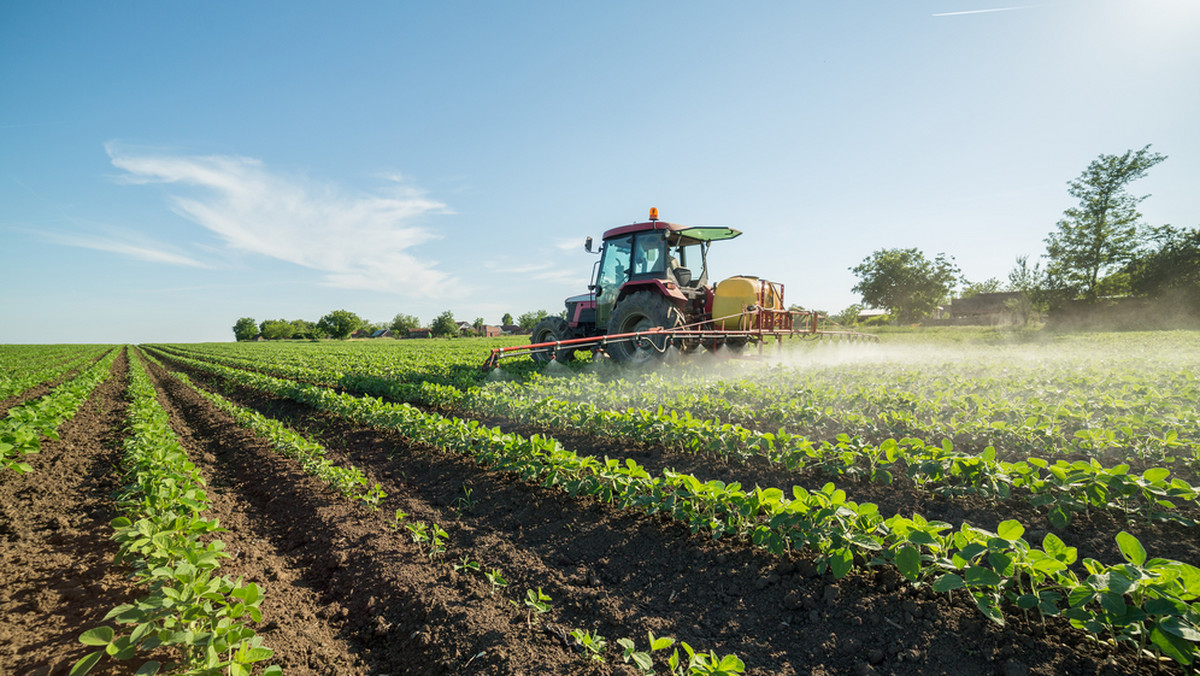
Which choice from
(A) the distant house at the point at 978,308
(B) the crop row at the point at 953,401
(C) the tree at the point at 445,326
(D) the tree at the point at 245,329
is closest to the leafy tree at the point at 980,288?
(A) the distant house at the point at 978,308

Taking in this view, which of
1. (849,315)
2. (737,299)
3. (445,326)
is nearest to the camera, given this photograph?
(737,299)

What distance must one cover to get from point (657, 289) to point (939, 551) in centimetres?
695

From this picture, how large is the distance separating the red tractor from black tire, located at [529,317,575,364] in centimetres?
4

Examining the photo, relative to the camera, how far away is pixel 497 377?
8.38 m

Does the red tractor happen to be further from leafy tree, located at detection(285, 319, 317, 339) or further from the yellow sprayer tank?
leafy tree, located at detection(285, 319, 317, 339)

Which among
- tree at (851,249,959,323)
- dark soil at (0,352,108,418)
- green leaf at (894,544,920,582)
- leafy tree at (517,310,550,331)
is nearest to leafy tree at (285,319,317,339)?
leafy tree at (517,310,550,331)

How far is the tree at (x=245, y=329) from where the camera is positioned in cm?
9938

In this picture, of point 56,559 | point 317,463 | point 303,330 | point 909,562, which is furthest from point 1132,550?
point 303,330

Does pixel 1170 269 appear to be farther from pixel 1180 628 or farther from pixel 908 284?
pixel 1180 628

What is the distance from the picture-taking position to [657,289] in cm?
886

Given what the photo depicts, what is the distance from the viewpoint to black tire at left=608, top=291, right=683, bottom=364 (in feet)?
26.6

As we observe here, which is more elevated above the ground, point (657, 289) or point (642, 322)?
point (657, 289)

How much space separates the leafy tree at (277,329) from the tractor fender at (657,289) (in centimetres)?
10008

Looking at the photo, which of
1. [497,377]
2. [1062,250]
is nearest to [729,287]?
[497,377]
